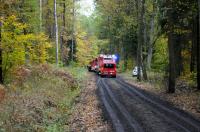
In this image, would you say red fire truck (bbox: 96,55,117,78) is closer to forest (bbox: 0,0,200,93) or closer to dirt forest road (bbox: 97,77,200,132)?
forest (bbox: 0,0,200,93)

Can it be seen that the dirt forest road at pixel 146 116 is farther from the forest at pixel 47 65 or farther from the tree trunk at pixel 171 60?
the tree trunk at pixel 171 60

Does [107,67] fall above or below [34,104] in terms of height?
above

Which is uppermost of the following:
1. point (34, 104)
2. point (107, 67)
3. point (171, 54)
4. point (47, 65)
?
point (171, 54)

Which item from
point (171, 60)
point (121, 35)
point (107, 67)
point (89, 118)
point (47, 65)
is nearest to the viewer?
point (89, 118)

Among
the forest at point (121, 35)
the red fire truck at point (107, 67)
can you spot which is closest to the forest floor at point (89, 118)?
the forest at point (121, 35)

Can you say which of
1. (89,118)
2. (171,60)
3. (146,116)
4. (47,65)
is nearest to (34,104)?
(89,118)

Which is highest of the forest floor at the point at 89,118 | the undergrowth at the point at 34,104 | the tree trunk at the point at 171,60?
the tree trunk at the point at 171,60

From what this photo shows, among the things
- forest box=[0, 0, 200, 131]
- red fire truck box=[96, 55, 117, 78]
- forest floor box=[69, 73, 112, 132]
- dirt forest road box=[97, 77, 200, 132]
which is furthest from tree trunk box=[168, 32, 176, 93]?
red fire truck box=[96, 55, 117, 78]

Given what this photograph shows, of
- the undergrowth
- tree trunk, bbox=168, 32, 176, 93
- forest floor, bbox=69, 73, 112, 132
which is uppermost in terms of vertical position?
tree trunk, bbox=168, 32, 176, 93

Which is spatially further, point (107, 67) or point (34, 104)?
point (107, 67)

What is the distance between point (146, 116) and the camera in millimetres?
17375

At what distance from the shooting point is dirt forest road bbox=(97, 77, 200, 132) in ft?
48.1

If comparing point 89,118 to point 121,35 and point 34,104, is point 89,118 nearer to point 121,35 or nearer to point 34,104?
point 34,104

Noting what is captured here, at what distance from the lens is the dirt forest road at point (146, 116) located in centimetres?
1465
